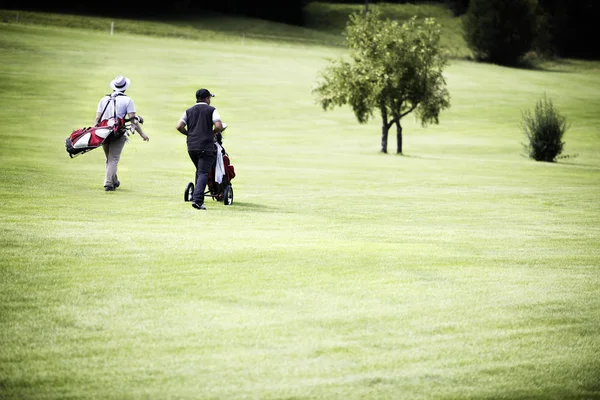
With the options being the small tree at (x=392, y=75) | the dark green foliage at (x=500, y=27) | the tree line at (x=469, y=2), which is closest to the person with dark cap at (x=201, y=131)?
the small tree at (x=392, y=75)

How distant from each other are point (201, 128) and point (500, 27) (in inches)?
3558

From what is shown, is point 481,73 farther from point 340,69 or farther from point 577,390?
point 577,390

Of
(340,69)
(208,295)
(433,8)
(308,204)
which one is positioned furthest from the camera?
(433,8)

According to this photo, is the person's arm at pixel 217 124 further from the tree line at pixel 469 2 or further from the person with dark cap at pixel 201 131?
the tree line at pixel 469 2

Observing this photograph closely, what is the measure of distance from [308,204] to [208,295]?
9.12 metres

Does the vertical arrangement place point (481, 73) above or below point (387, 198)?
above

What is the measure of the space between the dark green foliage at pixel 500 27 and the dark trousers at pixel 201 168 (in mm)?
89231

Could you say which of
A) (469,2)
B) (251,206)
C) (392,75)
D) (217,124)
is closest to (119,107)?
(217,124)

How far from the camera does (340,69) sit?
44938mm

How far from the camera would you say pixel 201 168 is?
1464cm

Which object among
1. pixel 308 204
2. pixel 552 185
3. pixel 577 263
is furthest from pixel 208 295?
pixel 552 185

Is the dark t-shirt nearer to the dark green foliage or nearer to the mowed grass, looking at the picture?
the mowed grass

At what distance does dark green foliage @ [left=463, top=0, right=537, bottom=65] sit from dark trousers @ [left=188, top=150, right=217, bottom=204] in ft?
293

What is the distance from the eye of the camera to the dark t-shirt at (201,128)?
14477mm
